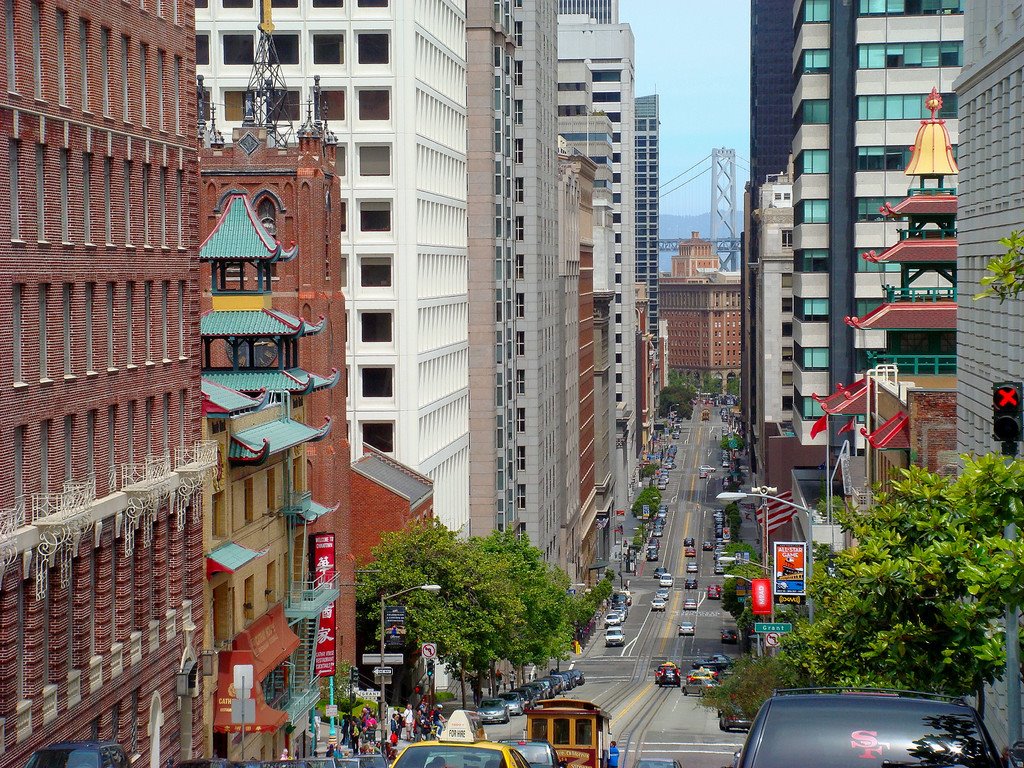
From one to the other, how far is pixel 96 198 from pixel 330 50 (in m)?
52.9

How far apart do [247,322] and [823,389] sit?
72182 mm

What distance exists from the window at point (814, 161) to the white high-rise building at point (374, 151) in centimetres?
3658

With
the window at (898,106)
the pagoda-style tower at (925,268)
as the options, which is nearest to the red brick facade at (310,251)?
the pagoda-style tower at (925,268)

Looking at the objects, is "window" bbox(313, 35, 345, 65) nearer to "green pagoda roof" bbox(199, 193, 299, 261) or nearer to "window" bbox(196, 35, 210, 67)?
"window" bbox(196, 35, 210, 67)

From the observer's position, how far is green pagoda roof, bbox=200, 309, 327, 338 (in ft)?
201

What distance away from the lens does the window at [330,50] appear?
298 ft

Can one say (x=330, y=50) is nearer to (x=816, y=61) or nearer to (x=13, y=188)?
(x=816, y=61)

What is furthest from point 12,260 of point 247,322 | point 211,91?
point 211,91

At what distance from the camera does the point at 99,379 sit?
131 feet

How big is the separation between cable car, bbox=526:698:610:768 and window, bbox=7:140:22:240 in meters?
20.6

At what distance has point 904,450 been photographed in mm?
62938

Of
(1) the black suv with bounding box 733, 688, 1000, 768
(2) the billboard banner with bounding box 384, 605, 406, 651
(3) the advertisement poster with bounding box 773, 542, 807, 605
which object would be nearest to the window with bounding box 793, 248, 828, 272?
(3) the advertisement poster with bounding box 773, 542, 807, 605

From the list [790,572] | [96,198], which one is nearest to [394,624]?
[790,572]

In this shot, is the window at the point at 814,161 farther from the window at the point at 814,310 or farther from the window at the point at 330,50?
the window at the point at 330,50
